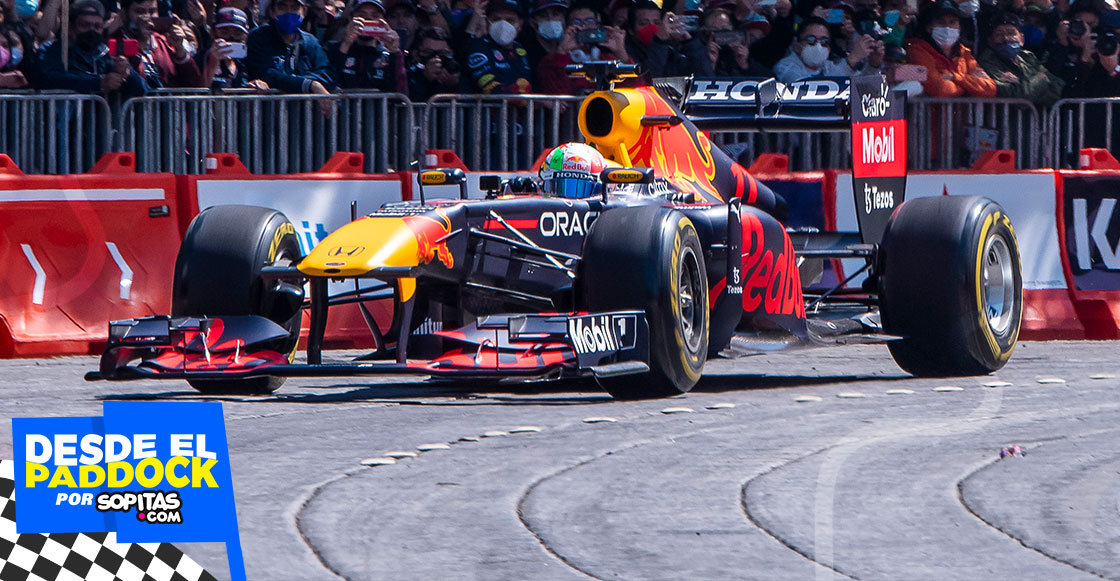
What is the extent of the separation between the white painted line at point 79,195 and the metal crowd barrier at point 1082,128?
683 centimetres

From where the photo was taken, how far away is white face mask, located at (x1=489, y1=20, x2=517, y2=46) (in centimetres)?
1393

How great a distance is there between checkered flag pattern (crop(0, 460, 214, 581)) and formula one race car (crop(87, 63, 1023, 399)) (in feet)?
14.7

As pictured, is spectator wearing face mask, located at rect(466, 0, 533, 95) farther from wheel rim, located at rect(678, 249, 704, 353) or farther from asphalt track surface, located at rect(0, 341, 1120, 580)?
wheel rim, located at rect(678, 249, 704, 353)

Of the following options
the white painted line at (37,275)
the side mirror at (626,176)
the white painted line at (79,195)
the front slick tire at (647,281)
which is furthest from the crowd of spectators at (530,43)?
the front slick tire at (647,281)

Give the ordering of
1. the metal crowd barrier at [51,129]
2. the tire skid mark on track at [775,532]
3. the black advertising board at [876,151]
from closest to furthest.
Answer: the tire skid mark on track at [775,532]
the black advertising board at [876,151]
the metal crowd barrier at [51,129]

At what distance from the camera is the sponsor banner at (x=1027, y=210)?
1317 cm

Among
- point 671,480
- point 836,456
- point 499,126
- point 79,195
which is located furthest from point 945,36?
point 671,480

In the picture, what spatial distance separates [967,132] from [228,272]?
7.17 meters

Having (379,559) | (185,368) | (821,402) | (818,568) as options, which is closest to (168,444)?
(379,559)

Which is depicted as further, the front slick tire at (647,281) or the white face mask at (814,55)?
the white face mask at (814,55)

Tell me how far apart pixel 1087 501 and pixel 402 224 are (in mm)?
3799

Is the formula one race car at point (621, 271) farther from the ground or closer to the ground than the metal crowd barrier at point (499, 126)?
closer to the ground

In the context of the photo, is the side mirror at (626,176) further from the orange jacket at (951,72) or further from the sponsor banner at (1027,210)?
the orange jacket at (951,72)

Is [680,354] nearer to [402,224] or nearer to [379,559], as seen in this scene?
[402,224]
